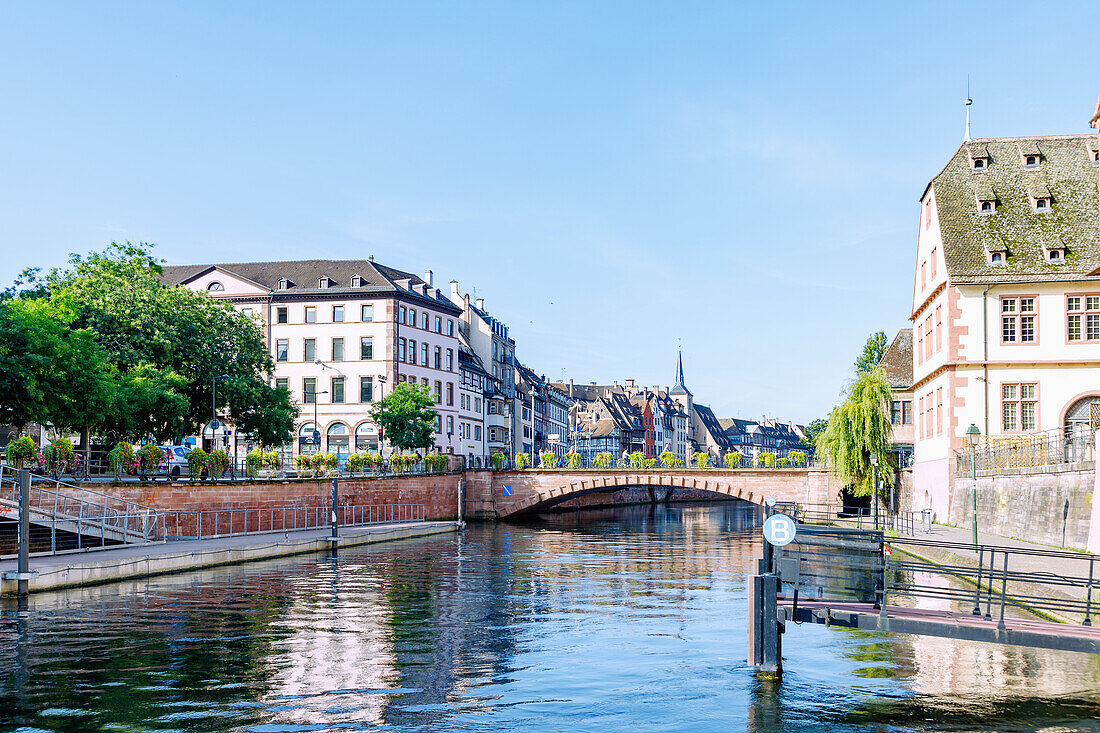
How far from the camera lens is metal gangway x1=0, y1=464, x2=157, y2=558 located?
1416 inches

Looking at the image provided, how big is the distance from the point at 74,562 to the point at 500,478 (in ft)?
165

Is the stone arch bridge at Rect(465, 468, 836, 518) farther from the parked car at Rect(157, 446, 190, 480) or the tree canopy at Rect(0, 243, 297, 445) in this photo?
Answer: the parked car at Rect(157, 446, 190, 480)

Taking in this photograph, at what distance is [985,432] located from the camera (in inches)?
1879

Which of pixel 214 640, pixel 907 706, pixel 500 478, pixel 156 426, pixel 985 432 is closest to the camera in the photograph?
pixel 907 706

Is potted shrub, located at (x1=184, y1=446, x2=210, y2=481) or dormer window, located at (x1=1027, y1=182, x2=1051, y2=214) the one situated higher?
dormer window, located at (x1=1027, y1=182, x2=1051, y2=214)

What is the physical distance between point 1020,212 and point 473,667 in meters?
40.2

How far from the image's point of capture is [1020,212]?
49750mm

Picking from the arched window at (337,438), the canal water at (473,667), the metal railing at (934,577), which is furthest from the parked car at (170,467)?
the metal railing at (934,577)

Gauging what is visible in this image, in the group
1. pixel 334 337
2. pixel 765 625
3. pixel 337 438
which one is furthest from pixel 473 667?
pixel 334 337

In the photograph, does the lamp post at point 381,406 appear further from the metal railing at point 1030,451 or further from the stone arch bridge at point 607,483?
the metal railing at point 1030,451

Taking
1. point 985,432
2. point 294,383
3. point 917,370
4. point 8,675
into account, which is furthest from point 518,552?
point 294,383

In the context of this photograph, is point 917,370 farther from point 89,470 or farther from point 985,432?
point 89,470

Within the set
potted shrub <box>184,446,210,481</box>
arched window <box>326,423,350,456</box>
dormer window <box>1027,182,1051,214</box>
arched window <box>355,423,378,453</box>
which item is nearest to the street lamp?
arched window <box>326,423,350,456</box>

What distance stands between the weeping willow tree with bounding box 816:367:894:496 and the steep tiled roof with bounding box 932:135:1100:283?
14.0 meters
